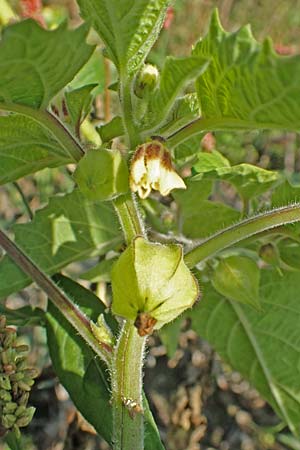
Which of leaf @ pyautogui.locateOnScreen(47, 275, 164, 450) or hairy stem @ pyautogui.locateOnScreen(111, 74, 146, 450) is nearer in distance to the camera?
hairy stem @ pyautogui.locateOnScreen(111, 74, 146, 450)

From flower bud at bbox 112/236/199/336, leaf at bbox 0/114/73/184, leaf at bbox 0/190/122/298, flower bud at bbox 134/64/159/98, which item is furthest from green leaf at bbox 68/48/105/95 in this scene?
flower bud at bbox 112/236/199/336

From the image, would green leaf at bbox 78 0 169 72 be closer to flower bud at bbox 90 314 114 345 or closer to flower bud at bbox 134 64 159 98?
flower bud at bbox 134 64 159 98

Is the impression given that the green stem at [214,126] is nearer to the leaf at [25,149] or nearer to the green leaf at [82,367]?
the leaf at [25,149]

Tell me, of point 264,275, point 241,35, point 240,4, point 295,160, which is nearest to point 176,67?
point 241,35

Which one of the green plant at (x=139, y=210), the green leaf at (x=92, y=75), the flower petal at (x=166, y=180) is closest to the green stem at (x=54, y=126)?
the green plant at (x=139, y=210)

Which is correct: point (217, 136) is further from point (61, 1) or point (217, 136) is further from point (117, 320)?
point (61, 1)
